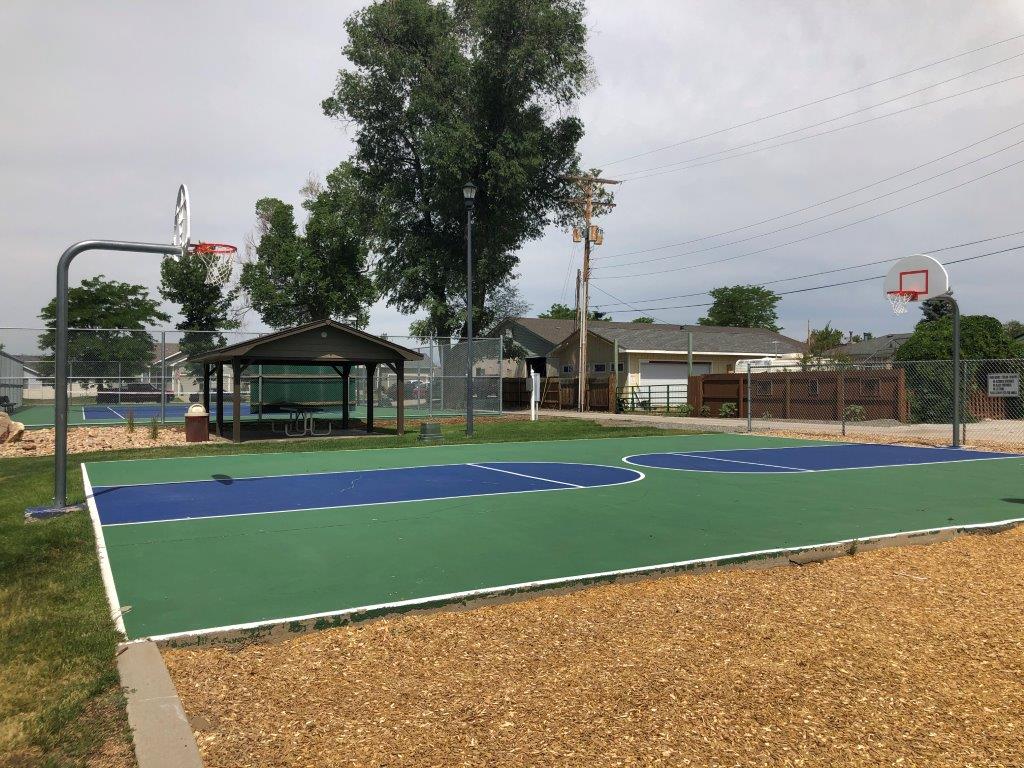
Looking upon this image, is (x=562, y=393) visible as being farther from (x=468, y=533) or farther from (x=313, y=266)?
(x=468, y=533)

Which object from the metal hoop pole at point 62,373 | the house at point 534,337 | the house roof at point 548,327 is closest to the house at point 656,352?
the house at point 534,337

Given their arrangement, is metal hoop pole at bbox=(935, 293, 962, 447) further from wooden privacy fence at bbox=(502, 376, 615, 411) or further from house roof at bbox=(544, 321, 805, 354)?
house roof at bbox=(544, 321, 805, 354)

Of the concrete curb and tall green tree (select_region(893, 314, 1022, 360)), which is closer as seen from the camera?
the concrete curb

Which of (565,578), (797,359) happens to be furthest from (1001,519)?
(797,359)

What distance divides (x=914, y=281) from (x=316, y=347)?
17.4m

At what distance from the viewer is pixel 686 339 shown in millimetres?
42719

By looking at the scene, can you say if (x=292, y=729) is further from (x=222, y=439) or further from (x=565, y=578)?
(x=222, y=439)

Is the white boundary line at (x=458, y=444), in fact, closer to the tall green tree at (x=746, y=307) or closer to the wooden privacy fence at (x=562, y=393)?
the wooden privacy fence at (x=562, y=393)

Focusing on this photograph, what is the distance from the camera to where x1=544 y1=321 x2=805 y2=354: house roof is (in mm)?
40938

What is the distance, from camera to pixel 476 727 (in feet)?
11.8

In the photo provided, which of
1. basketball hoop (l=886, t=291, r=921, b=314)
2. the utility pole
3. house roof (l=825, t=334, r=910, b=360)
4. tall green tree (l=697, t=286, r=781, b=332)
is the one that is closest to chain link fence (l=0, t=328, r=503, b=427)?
→ the utility pole

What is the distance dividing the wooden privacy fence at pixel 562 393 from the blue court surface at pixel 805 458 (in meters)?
19.4

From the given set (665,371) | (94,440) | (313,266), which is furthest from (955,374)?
(313,266)

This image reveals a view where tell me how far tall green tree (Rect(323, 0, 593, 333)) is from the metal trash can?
19.6 m
